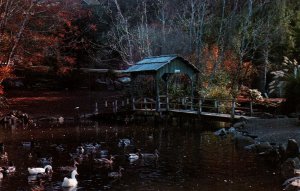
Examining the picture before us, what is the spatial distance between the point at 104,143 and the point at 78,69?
78.1 ft

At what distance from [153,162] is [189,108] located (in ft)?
46.8

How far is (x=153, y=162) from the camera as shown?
637 inches

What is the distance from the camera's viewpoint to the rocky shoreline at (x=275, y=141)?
1439 centimetres

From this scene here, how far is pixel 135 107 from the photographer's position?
105 ft

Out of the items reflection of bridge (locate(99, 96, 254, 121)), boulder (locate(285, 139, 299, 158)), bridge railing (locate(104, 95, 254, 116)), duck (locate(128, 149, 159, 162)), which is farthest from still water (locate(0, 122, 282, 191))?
bridge railing (locate(104, 95, 254, 116))

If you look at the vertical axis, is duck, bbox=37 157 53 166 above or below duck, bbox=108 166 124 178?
above

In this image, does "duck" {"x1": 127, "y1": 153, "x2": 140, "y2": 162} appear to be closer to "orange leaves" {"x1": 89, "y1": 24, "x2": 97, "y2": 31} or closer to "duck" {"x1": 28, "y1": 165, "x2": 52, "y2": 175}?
"duck" {"x1": 28, "y1": 165, "x2": 52, "y2": 175}

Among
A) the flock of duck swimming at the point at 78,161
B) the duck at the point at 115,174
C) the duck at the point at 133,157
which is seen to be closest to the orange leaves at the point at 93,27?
the flock of duck swimming at the point at 78,161

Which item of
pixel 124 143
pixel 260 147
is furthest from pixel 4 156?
pixel 260 147

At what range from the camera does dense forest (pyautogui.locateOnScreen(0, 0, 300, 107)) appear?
32.8 metres

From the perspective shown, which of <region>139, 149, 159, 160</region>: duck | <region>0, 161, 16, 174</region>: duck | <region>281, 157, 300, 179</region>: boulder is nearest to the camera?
<region>281, 157, 300, 179</region>: boulder

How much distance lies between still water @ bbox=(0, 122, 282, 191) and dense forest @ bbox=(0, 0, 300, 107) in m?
8.92

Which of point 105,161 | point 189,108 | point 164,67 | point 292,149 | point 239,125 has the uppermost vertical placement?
point 164,67

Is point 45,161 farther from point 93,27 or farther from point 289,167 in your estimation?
point 93,27
